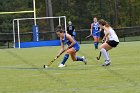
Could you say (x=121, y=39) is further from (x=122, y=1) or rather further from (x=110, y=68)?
(x=110, y=68)

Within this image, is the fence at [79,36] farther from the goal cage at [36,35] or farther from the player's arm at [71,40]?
the player's arm at [71,40]

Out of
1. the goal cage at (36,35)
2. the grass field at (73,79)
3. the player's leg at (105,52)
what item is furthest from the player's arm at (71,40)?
the goal cage at (36,35)

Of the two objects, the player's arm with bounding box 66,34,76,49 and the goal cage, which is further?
the goal cage

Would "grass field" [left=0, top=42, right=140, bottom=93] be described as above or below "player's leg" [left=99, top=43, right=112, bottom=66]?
below

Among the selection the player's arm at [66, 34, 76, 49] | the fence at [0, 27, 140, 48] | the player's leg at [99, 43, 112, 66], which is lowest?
the fence at [0, 27, 140, 48]

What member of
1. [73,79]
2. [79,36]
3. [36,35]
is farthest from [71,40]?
[79,36]

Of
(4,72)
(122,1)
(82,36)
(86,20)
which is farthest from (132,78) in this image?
(122,1)

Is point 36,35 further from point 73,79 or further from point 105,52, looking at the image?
point 73,79

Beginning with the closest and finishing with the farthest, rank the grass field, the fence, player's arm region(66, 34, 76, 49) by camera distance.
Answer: the grass field, player's arm region(66, 34, 76, 49), the fence

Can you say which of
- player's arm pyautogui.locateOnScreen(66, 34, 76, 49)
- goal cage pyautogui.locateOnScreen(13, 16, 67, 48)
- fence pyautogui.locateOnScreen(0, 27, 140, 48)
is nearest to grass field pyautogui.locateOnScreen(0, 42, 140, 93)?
player's arm pyautogui.locateOnScreen(66, 34, 76, 49)

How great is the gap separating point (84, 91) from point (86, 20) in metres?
35.8

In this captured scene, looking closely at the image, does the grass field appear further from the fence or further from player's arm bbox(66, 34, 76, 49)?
the fence

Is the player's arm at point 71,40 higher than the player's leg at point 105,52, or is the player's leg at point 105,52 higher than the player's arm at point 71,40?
the player's arm at point 71,40

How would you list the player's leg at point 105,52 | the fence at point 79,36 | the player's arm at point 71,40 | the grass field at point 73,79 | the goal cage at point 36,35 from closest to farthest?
the grass field at point 73,79, the player's leg at point 105,52, the player's arm at point 71,40, the goal cage at point 36,35, the fence at point 79,36
